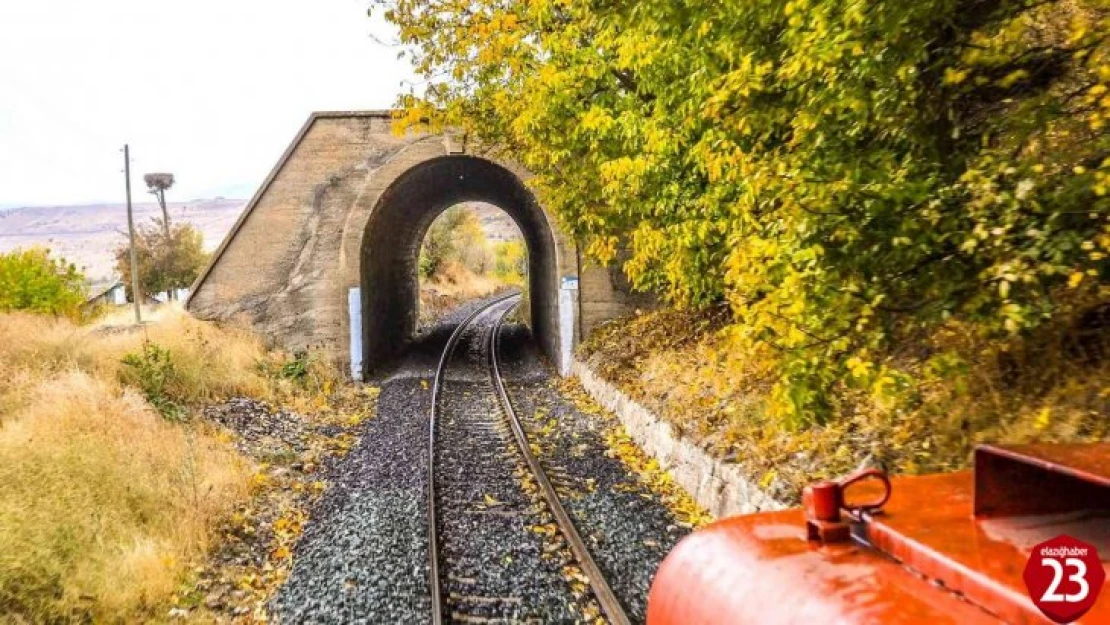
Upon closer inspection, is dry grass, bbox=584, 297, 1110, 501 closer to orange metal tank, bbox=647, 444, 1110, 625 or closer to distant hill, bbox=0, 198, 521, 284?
orange metal tank, bbox=647, 444, 1110, 625

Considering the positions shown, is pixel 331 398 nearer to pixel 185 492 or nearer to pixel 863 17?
pixel 185 492

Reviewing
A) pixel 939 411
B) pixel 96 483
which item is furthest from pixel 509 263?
pixel 939 411

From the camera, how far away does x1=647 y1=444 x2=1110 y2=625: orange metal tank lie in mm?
2090

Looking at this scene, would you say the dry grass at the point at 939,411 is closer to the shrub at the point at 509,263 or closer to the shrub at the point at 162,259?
the shrub at the point at 162,259

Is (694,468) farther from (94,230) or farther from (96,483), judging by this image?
(94,230)

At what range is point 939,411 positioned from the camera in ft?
19.8

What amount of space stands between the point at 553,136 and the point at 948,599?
31.5ft

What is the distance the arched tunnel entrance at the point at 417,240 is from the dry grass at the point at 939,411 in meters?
9.24

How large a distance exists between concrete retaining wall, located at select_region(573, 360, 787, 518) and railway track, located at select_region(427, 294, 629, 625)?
1.55m

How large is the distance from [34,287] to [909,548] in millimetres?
21460

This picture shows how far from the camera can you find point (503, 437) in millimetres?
11312

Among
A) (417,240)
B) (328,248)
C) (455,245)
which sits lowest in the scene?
(328,248)

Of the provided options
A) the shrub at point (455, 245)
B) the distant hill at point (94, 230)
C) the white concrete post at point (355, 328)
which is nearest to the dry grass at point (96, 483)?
the white concrete post at point (355, 328)

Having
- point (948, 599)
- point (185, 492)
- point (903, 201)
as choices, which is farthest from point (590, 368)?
point (948, 599)
